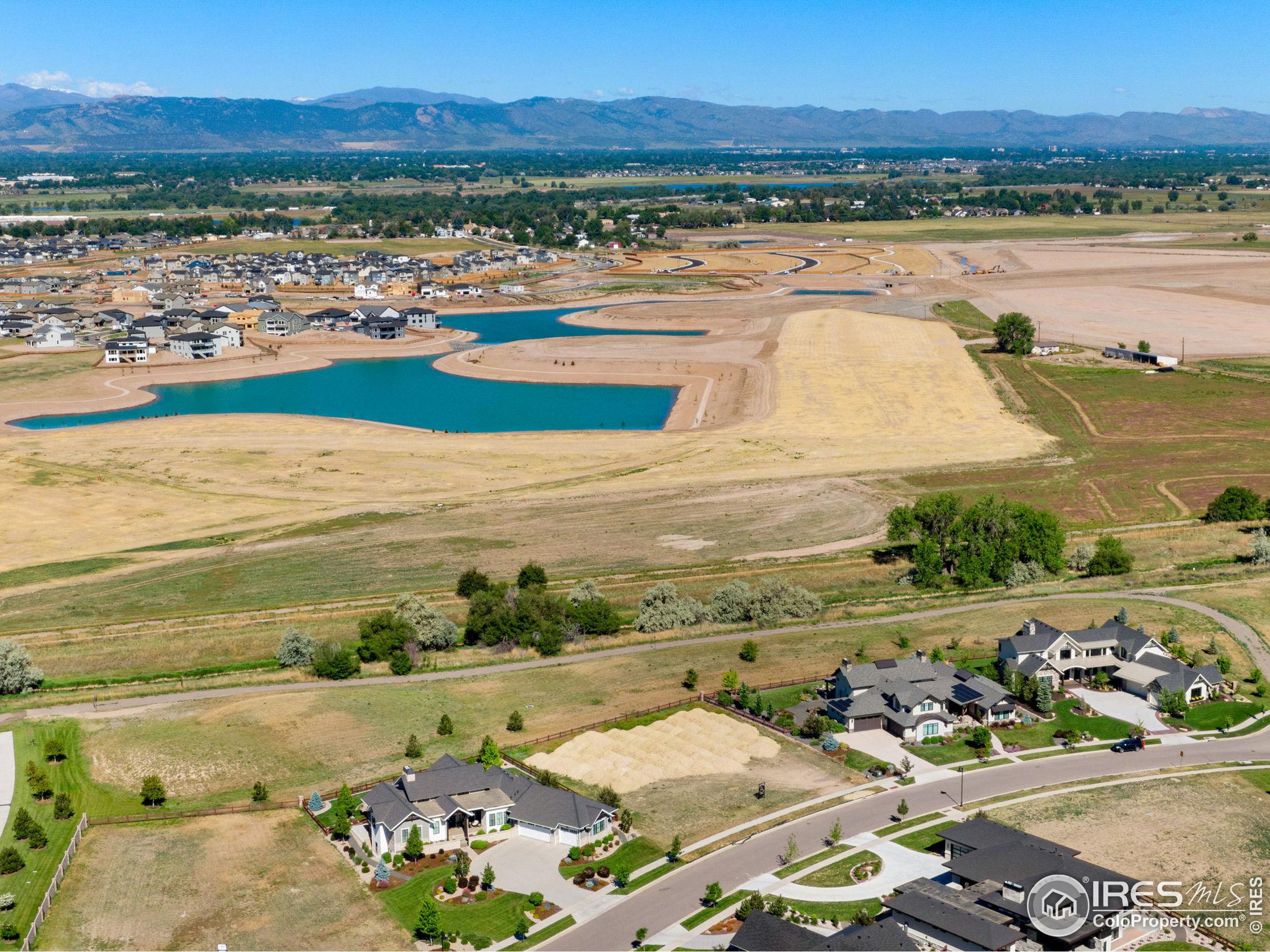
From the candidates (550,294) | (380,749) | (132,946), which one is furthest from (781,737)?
(550,294)

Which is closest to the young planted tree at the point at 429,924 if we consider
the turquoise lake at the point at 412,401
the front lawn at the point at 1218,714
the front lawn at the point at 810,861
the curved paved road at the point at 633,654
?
the front lawn at the point at 810,861

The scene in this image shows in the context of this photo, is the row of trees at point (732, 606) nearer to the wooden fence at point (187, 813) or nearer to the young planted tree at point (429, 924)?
the wooden fence at point (187, 813)

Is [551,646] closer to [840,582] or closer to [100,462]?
[840,582]

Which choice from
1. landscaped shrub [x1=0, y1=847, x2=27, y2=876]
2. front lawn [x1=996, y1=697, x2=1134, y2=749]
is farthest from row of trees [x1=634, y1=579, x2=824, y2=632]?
landscaped shrub [x1=0, y1=847, x2=27, y2=876]

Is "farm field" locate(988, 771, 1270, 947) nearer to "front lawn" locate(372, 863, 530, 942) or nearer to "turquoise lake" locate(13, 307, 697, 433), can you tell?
"front lawn" locate(372, 863, 530, 942)

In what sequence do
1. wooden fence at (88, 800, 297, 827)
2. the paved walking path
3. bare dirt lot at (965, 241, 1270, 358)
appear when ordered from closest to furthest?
wooden fence at (88, 800, 297, 827) → the paved walking path → bare dirt lot at (965, 241, 1270, 358)
